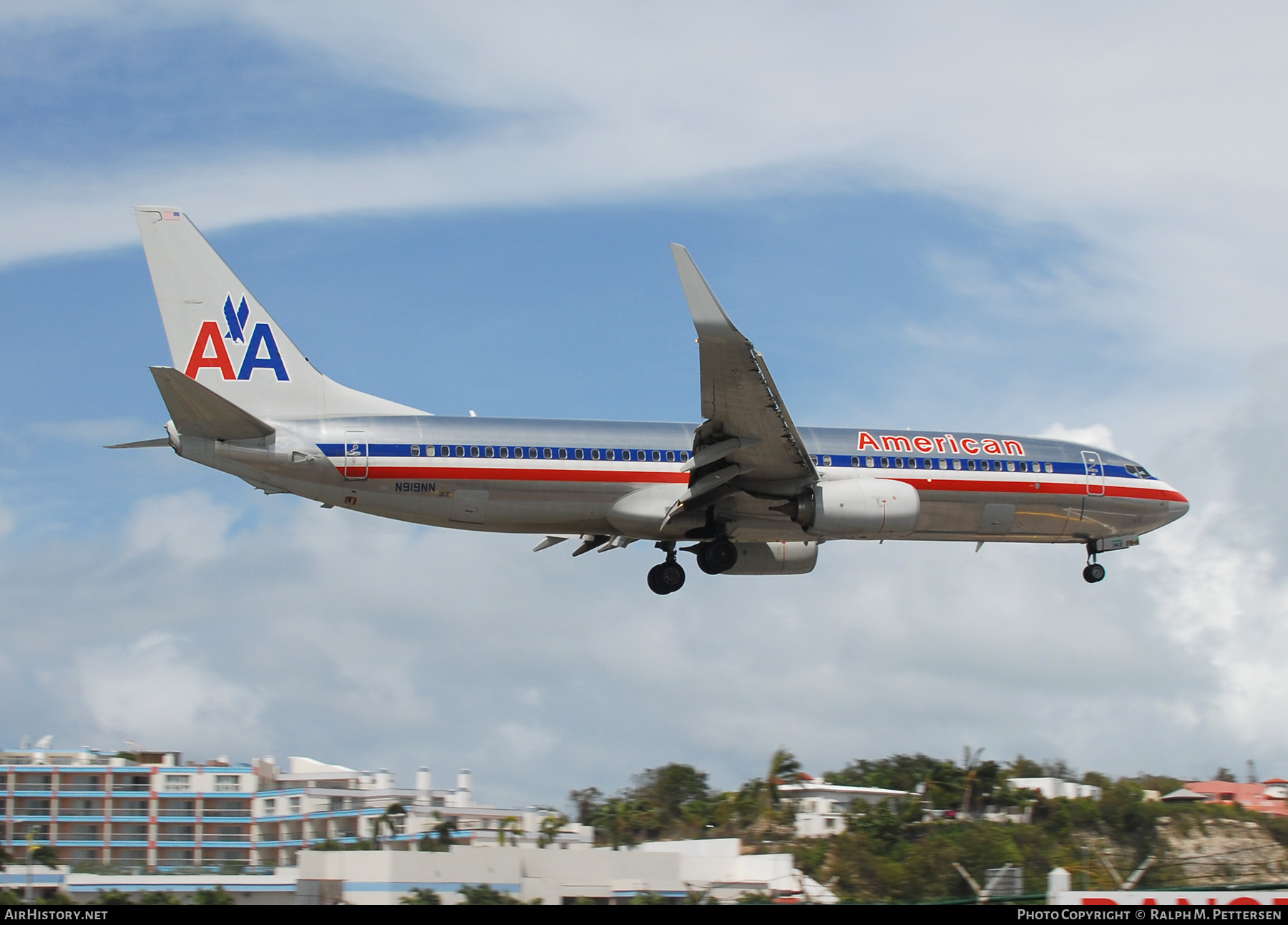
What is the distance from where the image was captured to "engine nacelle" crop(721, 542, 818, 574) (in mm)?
34000

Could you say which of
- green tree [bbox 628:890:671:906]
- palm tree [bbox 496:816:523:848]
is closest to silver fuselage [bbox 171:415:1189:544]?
green tree [bbox 628:890:671:906]

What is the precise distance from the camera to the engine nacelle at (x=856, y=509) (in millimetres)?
30219

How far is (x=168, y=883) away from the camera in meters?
31.1

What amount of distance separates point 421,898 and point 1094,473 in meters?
19.1

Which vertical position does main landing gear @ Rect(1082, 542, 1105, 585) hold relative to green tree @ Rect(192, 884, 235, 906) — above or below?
above

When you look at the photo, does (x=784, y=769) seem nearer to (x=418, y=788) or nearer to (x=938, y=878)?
(x=418, y=788)

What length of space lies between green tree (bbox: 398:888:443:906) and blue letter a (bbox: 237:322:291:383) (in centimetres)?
1171

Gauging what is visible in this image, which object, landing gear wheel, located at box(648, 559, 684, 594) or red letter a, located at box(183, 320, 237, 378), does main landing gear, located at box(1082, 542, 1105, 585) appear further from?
red letter a, located at box(183, 320, 237, 378)

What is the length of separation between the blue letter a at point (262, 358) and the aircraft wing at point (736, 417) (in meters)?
9.01

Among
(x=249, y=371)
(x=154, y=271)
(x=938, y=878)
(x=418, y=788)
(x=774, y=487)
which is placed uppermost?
(x=154, y=271)

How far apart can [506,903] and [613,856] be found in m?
4.01

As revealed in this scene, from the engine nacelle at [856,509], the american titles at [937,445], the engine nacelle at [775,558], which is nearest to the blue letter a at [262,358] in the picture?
the engine nacelle at [775,558]

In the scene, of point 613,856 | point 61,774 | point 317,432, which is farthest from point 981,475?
point 61,774

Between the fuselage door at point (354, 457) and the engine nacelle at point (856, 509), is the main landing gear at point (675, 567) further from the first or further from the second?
the fuselage door at point (354, 457)
